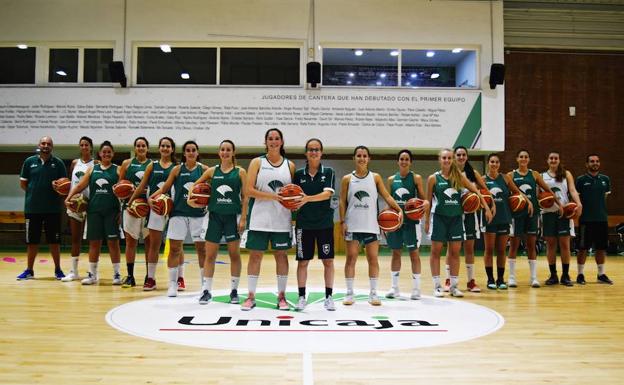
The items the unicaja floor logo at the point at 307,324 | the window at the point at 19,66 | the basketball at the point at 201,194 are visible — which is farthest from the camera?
the window at the point at 19,66

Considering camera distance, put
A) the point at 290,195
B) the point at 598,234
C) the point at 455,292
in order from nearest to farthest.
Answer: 1. the point at 290,195
2. the point at 455,292
3. the point at 598,234

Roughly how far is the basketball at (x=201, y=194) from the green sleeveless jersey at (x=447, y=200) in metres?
2.56

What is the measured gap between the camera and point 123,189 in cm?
596

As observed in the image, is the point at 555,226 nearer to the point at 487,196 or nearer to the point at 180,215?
the point at 487,196

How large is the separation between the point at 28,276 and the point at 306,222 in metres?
4.54

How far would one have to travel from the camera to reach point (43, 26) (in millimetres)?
12141

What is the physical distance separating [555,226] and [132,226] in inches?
221

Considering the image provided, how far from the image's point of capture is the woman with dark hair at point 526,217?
6.57 m

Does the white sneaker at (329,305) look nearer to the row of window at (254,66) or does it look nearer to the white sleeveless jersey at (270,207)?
the white sleeveless jersey at (270,207)

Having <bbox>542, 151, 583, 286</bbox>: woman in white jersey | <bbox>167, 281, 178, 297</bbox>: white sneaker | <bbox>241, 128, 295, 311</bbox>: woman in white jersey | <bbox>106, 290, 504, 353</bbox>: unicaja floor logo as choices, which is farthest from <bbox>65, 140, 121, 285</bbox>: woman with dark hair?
<bbox>542, 151, 583, 286</bbox>: woman in white jersey

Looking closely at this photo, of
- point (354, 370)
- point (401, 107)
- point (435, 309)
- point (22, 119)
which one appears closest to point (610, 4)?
point (401, 107)

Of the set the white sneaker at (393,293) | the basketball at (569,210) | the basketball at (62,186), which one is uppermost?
the basketball at (62,186)

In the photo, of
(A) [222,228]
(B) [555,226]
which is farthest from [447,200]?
(A) [222,228]

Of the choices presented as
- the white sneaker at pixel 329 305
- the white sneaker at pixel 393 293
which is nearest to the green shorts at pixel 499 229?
the white sneaker at pixel 393 293
